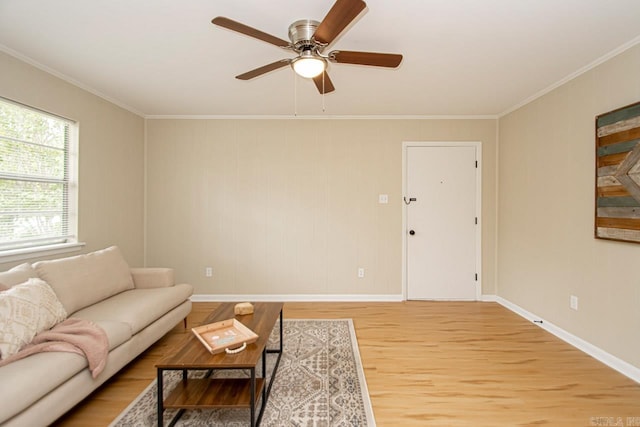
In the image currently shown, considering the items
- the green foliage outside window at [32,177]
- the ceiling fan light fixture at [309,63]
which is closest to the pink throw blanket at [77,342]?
the green foliage outside window at [32,177]

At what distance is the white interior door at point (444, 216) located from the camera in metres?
4.08

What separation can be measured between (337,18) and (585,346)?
3.36 meters

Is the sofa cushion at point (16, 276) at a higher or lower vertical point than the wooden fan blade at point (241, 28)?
lower

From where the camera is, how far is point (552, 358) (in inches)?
101

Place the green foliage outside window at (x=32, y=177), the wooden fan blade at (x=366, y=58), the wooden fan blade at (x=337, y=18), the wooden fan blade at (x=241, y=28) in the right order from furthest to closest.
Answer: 1. the green foliage outside window at (x=32, y=177)
2. the wooden fan blade at (x=366, y=58)
3. the wooden fan blade at (x=241, y=28)
4. the wooden fan blade at (x=337, y=18)

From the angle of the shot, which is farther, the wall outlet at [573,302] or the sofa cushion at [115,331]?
the wall outlet at [573,302]

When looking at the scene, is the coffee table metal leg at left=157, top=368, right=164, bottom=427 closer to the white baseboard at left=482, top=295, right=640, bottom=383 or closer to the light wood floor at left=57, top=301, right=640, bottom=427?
the light wood floor at left=57, top=301, right=640, bottom=427

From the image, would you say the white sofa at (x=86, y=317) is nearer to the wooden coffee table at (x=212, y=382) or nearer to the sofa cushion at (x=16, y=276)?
the sofa cushion at (x=16, y=276)

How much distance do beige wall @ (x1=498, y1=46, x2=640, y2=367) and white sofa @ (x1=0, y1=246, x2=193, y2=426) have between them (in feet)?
12.4

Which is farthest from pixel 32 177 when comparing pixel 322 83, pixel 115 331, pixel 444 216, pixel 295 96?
pixel 444 216

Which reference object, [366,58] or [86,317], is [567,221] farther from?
[86,317]

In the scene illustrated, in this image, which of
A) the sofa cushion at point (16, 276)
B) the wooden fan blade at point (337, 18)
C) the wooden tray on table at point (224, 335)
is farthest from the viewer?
the sofa cushion at point (16, 276)

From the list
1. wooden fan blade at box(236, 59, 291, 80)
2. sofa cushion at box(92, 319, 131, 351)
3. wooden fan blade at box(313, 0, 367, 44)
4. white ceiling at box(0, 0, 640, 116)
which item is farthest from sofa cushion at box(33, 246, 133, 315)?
wooden fan blade at box(313, 0, 367, 44)

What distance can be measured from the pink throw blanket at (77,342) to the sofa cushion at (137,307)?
24 centimetres
